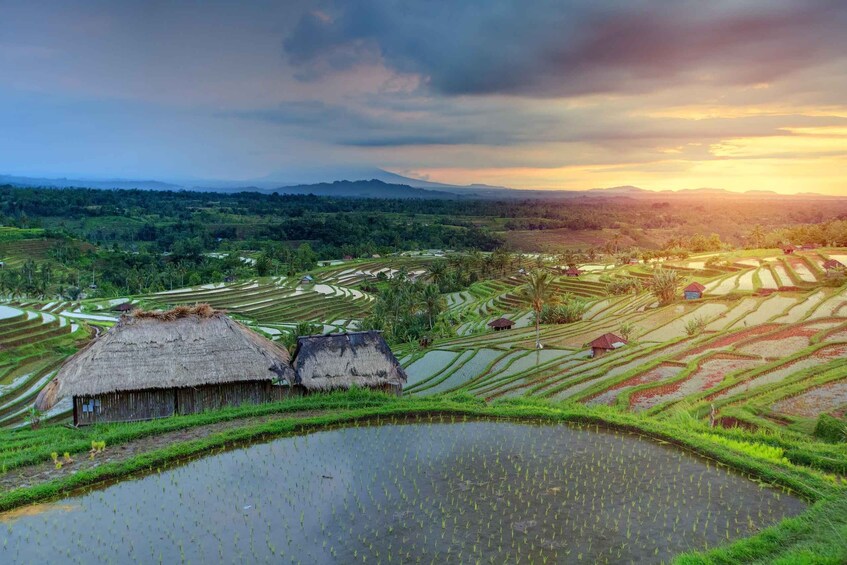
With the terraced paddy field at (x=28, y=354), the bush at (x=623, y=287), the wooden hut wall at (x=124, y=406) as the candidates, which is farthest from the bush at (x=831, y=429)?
the bush at (x=623, y=287)

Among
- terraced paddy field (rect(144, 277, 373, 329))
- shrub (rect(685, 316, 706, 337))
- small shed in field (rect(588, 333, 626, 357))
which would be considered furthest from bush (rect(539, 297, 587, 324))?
terraced paddy field (rect(144, 277, 373, 329))

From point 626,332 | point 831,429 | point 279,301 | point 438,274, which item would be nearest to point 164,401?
point 831,429

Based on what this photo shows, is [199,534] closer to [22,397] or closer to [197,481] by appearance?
[197,481]

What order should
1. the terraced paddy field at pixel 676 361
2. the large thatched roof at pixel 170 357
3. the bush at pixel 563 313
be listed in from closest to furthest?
the large thatched roof at pixel 170 357 → the terraced paddy field at pixel 676 361 → the bush at pixel 563 313

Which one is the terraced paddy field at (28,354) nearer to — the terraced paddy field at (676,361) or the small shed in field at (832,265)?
the terraced paddy field at (676,361)

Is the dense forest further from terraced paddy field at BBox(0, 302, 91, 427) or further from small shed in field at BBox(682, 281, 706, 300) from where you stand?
terraced paddy field at BBox(0, 302, 91, 427)
